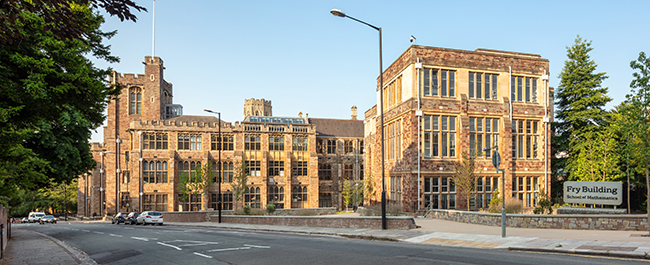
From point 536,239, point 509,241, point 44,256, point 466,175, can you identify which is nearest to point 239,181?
point 466,175

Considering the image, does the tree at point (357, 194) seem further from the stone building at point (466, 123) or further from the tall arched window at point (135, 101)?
the tall arched window at point (135, 101)

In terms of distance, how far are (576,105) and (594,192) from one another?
50.0 ft

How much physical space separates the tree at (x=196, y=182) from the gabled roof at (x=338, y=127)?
2043cm

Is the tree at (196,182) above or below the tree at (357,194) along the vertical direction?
above

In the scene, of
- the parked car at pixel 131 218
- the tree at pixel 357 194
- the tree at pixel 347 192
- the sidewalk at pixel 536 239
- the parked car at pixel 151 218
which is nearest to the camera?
the sidewalk at pixel 536 239

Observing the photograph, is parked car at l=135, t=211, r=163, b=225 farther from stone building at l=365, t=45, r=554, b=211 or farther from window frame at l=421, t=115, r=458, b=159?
window frame at l=421, t=115, r=458, b=159

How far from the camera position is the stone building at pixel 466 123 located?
28031 mm

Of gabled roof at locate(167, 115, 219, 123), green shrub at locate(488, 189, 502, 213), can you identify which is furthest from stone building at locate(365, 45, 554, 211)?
gabled roof at locate(167, 115, 219, 123)

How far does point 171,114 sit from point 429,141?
44730mm

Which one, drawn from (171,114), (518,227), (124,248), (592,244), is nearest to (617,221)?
(518,227)

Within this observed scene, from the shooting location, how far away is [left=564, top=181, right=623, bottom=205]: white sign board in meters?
21.9

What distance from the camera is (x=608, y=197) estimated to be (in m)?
22.0

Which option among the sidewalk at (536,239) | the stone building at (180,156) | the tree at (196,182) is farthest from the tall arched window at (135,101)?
the sidewalk at (536,239)

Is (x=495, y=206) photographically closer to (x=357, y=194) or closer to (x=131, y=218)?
(x=357, y=194)
